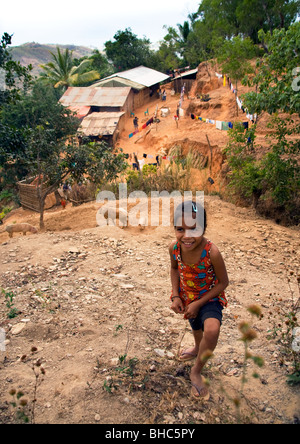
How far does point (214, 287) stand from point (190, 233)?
0.36 meters

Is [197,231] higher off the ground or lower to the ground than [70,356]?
higher

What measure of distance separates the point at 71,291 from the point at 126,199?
4.43 m

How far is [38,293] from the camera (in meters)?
3.45

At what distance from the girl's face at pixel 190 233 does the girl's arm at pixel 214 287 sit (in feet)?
0.36

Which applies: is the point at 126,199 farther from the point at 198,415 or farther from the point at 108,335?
the point at 198,415

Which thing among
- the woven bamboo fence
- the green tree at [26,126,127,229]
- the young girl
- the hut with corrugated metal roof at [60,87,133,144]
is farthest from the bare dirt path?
the hut with corrugated metal roof at [60,87,133,144]

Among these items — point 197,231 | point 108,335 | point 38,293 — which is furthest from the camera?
point 38,293

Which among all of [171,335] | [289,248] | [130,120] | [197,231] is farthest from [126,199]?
[130,120]

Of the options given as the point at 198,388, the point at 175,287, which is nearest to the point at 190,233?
the point at 175,287

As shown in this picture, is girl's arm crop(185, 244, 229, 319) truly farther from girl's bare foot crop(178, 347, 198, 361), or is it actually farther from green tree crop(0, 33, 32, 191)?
green tree crop(0, 33, 32, 191)

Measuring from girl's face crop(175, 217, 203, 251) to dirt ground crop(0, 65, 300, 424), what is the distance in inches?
23.3

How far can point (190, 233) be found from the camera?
193 centimetres

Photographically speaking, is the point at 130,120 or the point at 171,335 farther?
the point at 130,120
